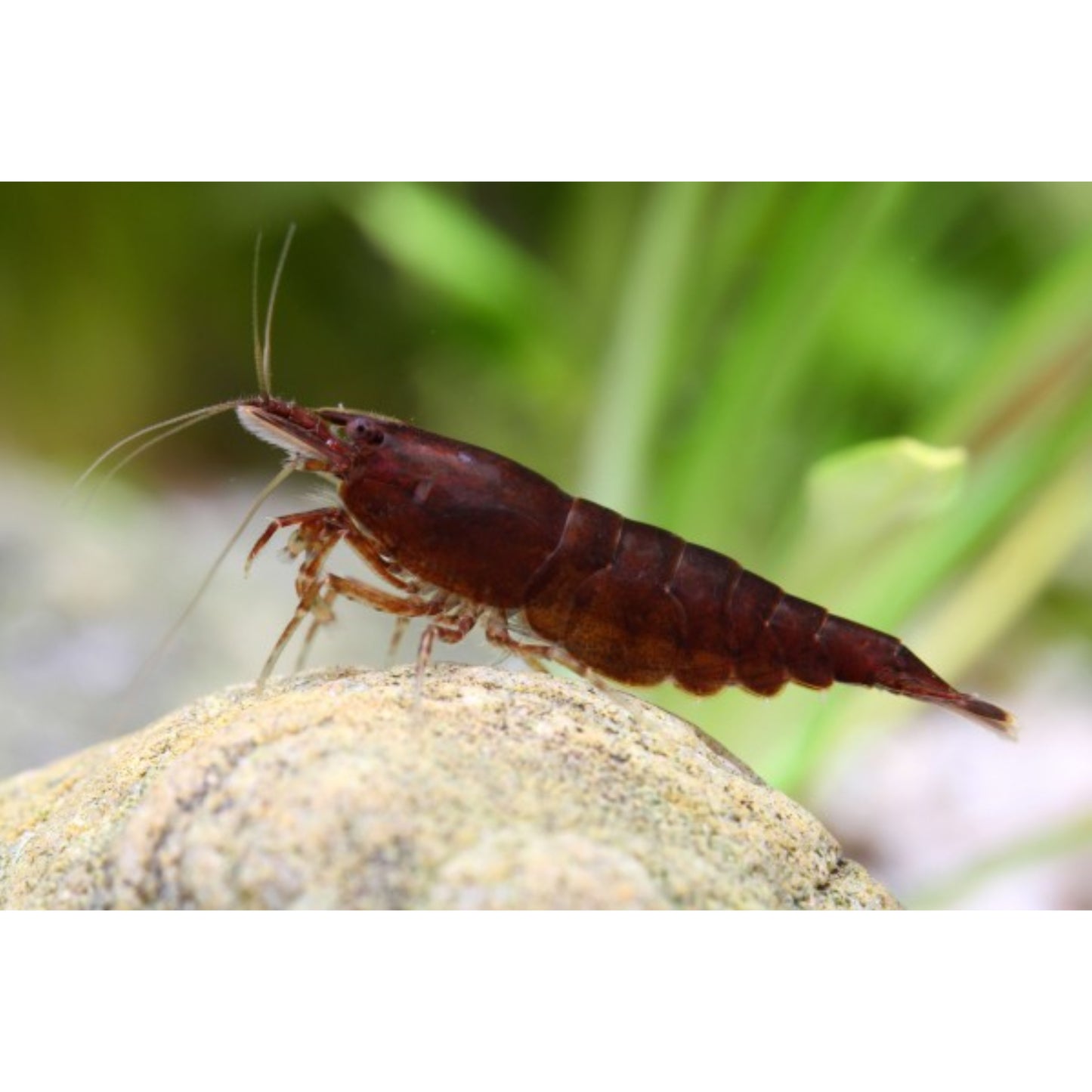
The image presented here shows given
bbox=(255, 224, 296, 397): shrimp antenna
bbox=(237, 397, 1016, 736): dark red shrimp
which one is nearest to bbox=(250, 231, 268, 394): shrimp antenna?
bbox=(255, 224, 296, 397): shrimp antenna

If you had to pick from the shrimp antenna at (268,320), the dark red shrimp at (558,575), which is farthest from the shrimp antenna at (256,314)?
the dark red shrimp at (558,575)

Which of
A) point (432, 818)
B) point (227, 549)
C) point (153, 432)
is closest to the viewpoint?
point (432, 818)

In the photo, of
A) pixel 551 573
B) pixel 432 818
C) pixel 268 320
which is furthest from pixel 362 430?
pixel 432 818

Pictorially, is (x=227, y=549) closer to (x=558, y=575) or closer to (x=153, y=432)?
(x=153, y=432)

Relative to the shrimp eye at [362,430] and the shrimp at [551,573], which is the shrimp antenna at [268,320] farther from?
the shrimp eye at [362,430]

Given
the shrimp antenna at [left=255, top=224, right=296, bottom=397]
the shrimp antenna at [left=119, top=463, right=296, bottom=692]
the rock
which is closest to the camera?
the rock

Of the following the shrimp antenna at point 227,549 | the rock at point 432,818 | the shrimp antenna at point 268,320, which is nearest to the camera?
the rock at point 432,818

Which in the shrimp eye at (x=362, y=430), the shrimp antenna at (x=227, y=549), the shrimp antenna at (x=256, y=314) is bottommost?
the shrimp antenna at (x=227, y=549)

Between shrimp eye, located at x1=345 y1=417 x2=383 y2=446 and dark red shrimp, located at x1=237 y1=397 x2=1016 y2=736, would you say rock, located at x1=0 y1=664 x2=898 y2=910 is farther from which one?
shrimp eye, located at x1=345 y1=417 x2=383 y2=446

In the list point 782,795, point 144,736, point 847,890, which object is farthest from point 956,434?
point 144,736
